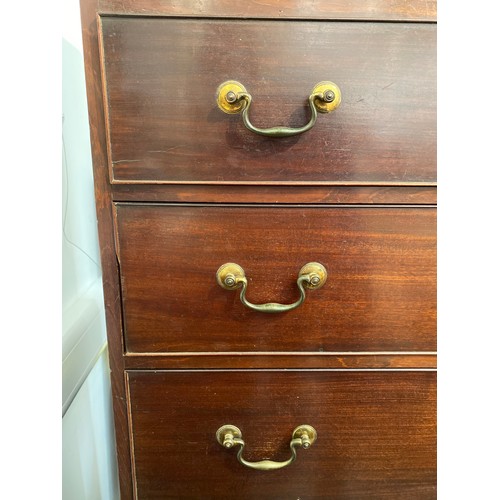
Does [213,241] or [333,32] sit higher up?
[333,32]

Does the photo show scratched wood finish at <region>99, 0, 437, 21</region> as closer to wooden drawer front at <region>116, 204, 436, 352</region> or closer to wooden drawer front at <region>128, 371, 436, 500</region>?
wooden drawer front at <region>116, 204, 436, 352</region>

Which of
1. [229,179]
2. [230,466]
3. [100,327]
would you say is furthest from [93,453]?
[229,179]

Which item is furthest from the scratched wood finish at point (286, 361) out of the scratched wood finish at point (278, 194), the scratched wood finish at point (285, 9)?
the scratched wood finish at point (285, 9)

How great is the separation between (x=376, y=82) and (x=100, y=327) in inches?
26.5

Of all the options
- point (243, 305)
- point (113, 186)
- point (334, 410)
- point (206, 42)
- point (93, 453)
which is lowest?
point (93, 453)

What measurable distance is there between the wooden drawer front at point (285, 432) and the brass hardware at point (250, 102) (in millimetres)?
299

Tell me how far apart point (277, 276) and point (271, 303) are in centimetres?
3

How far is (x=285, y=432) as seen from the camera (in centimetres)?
55

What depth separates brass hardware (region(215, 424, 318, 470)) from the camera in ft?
1.72

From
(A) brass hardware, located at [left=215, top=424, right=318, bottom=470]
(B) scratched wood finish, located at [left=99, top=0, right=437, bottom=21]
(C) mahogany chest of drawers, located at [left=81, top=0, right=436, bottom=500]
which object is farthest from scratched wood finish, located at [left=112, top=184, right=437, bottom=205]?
(A) brass hardware, located at [left=215, top=424, right=318, bottom=470]

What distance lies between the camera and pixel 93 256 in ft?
2.78

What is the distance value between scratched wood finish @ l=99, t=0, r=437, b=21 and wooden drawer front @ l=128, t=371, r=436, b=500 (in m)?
0.41

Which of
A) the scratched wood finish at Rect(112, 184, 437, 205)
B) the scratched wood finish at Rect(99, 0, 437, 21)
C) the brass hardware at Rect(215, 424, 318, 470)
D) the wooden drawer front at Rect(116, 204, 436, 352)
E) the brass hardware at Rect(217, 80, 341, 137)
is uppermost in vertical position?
the scratched wood finish at Rect(99, 0, 437, 21)
